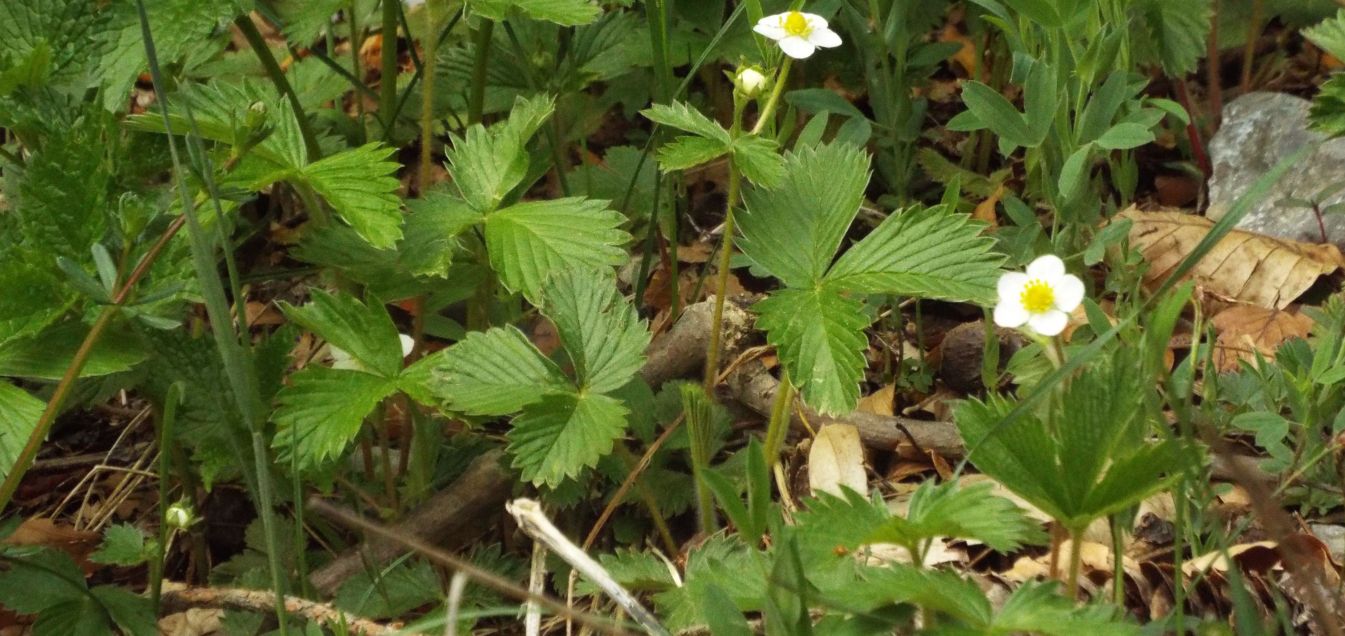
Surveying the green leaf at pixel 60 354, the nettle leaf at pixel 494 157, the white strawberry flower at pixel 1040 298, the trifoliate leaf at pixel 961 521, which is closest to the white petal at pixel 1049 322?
the white strawberry flower at pixel 1040 298

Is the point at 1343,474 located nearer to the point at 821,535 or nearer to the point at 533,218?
the point at 821,535

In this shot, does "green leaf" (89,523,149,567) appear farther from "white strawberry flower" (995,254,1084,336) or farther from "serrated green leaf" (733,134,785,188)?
"white strawberry flower" (995,254,1084,336)

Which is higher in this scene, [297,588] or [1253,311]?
[1253,311]

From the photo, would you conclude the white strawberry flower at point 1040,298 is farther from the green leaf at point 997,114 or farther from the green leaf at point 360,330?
the green leaf at point 360,330

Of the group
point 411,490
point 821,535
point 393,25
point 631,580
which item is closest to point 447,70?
point 393,25

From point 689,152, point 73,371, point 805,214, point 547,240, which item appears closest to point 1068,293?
point 805,214

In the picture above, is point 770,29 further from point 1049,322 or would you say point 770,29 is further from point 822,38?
point 1049,322
